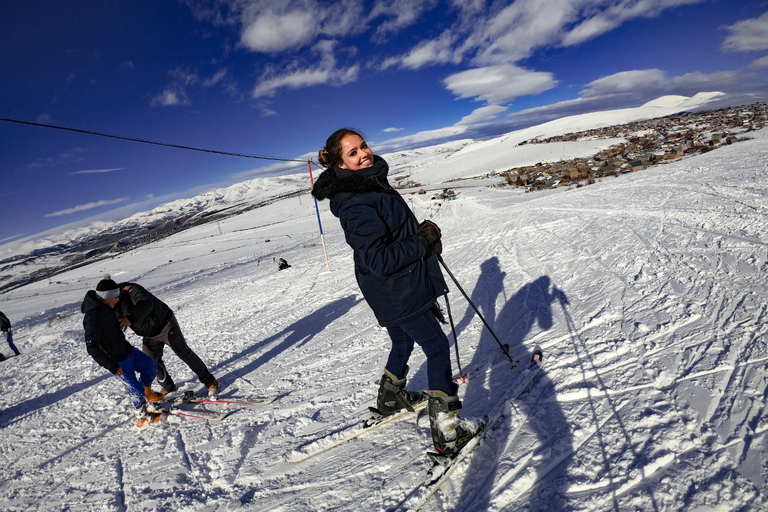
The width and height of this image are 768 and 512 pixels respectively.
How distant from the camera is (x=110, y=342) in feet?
11.9

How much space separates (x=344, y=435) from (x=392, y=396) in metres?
0.56

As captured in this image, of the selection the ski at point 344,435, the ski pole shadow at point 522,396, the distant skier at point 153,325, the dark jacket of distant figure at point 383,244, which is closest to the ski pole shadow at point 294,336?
the distant skier at point 153,325

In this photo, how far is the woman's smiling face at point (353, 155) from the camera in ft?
6.82

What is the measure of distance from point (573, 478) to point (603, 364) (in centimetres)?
121

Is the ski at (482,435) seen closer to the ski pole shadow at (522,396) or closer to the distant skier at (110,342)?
the ski pole shadow at (522,396)

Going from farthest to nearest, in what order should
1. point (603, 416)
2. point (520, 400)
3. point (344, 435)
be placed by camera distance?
point (344, 435) → point (520, 400) → point (603, 416)

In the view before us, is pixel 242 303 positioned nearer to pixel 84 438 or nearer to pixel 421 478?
pixel 84 438

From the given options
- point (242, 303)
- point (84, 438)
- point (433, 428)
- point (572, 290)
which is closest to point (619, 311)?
point (572, 290)

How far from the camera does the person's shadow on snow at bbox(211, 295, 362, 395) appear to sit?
15.9ft

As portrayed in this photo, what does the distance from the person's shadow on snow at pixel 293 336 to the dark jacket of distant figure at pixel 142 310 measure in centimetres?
117

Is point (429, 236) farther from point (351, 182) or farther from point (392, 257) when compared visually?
point (351, 182)

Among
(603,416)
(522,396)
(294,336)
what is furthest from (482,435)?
(294,336)

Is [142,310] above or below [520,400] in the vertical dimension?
above

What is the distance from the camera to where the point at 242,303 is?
8.22 metres
